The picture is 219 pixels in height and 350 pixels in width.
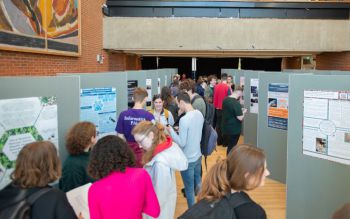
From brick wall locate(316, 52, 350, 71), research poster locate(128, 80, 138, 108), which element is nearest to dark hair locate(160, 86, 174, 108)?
research poster locate(128, 80, 138, 108)

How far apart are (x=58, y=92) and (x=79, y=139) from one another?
0.64 meters

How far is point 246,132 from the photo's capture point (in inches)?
384

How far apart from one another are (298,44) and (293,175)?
1005cm

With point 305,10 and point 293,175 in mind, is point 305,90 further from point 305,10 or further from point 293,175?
point 305,10

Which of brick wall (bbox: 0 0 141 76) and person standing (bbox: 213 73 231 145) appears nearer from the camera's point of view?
brick wall (bbox: 0 0 141 76)

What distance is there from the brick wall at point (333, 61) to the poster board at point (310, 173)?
35.6 feet

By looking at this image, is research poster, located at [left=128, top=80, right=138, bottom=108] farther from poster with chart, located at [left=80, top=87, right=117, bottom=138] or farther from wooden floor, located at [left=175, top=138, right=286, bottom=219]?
wooden floor, located at [left=175, top=138, right=286, bottom=219]

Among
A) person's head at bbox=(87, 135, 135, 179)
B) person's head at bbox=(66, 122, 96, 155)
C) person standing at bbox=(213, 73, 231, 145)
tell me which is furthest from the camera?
person standing at bbox=(213, 73, 231, 145)

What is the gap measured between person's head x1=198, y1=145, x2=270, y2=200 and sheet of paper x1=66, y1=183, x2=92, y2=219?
1084 mm

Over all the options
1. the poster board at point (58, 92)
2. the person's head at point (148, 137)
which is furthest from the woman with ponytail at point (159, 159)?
the poster board at point (58, 92)

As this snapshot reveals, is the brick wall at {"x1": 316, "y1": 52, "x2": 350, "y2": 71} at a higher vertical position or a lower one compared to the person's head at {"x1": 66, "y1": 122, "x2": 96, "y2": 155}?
higher

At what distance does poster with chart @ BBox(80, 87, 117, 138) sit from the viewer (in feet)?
14.8

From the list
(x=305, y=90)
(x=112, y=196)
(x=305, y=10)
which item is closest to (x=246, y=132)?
(x=305, y=90)

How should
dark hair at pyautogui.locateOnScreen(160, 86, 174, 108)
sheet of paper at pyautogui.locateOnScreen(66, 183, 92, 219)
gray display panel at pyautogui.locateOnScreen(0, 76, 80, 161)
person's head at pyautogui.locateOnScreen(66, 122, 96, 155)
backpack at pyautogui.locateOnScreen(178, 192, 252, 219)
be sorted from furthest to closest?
dark hair at pyautogui.locateOnScreen(160, 86, 174, 108), person's head at pyautogui.locateOnScreen(66, 122, 96, 155), gray display panel at pyautogui.locateOnScreen(0, 76, 80, 161), sheet of paper at pyautogui.locateOnScreen(66, 183, 92, 219), backpack at pyautogui.locateOnScreen(178, 192, 252, 219)
